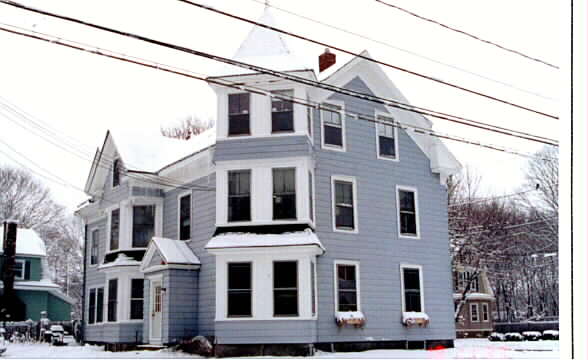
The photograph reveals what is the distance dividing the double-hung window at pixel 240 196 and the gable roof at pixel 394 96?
Result: 3684mm

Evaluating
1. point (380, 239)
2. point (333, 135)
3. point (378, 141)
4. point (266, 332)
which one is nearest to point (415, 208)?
point (380, 239)

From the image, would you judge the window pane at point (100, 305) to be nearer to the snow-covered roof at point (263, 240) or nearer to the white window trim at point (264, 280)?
the white window trim at point (264, 280)

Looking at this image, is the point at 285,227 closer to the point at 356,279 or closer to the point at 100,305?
the point at 356,279

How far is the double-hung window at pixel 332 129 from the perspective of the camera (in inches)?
638

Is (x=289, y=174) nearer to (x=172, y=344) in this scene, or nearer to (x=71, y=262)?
(x=172, y=344)

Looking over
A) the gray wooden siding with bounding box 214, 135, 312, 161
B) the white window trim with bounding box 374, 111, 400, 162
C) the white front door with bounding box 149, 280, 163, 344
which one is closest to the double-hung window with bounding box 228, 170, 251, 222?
the gray wooden siding with bounding box 214, 135, 312, 161

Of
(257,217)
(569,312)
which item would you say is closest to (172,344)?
(257,217)

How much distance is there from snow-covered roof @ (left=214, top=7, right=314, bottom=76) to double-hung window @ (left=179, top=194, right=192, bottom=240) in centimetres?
375

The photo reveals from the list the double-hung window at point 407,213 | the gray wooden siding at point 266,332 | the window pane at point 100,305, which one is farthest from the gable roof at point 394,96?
the window pane at point 100,305

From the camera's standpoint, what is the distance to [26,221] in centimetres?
3584

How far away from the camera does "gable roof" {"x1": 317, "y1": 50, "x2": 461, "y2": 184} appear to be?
16891 mm

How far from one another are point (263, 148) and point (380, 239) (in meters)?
4.08

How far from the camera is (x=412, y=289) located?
16.7 m

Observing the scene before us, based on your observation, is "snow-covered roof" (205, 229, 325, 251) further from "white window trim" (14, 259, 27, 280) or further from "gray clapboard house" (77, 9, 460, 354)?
"white window trim" (14, 259, 27, 280)
